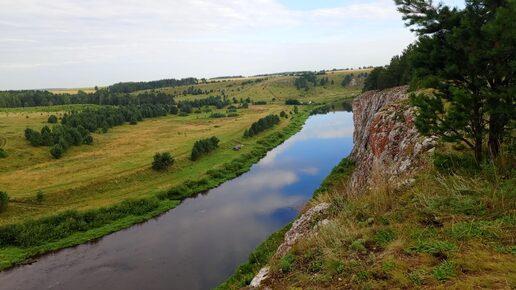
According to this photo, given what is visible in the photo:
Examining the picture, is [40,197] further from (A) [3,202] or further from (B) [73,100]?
(B) [73,100]

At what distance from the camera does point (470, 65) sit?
37.3 feet

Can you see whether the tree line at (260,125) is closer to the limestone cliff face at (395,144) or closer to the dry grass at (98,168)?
the dry grass at (98,168)

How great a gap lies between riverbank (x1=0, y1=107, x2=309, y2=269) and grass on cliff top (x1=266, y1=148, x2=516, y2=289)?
118 feet

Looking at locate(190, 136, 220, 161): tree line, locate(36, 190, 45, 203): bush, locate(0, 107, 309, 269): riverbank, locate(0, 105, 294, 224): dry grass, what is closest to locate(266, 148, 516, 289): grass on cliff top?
locate(0, 107, 309, 269): riverbank

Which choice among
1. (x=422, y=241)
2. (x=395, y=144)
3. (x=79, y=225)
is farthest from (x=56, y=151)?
(x=422, y=241)

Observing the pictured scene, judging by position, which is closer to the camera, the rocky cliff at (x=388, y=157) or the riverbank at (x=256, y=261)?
the rocky cliff at (x=388, y=157)

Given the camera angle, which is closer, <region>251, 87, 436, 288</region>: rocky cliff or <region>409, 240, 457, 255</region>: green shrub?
<region>409, 240, 457, 255</region>: green shrub

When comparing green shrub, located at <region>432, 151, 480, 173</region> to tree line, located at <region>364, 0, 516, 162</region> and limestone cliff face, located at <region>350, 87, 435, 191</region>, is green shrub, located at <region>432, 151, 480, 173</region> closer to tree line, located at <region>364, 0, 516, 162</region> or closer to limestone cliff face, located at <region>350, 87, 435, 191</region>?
tree line, located at <region>364, 0, 516, 162</region>

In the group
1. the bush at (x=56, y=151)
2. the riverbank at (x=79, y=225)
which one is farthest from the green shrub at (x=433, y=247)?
the bush at (x=56, y=151)

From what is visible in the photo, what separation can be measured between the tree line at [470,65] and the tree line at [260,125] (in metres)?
78.1

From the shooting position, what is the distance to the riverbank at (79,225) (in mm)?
36684

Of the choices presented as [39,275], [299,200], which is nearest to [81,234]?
[39,275]

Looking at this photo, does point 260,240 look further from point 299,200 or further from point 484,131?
point 484,131

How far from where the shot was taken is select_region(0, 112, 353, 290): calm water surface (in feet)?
100
